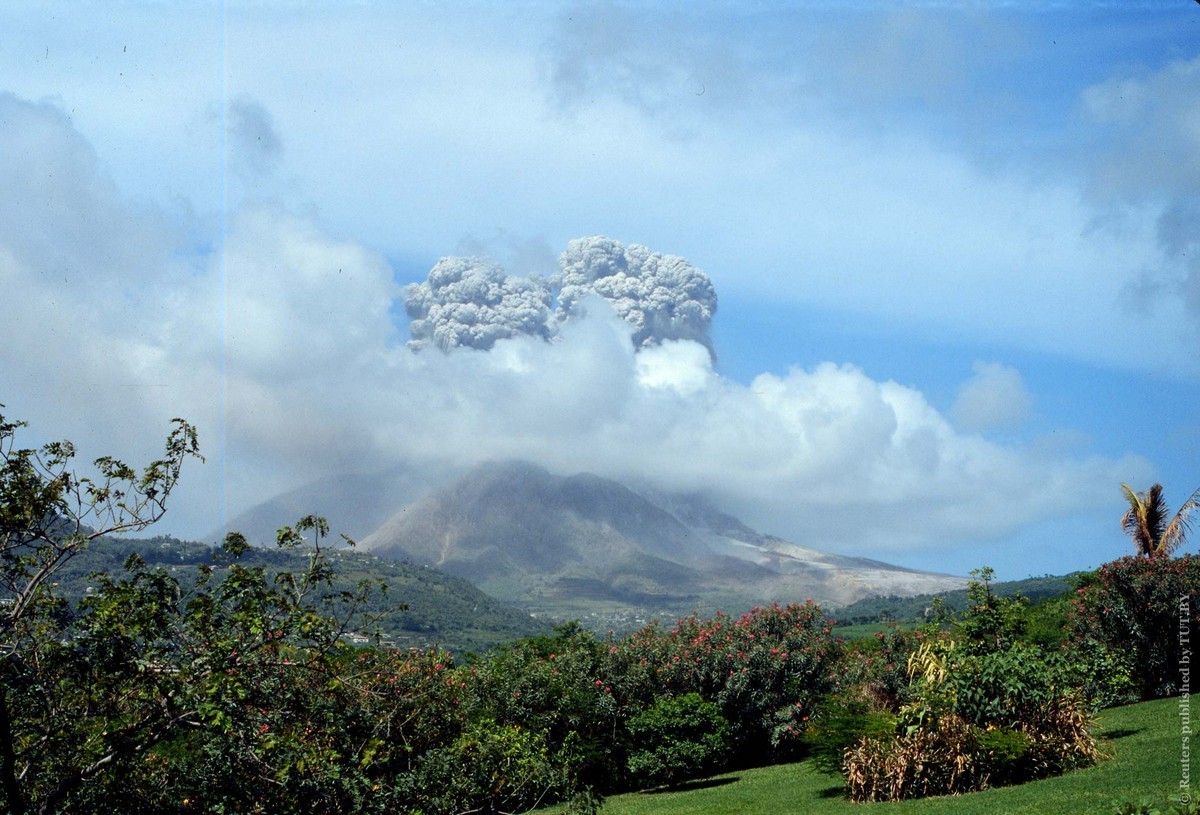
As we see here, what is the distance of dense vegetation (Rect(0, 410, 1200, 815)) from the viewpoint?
823 centimetres

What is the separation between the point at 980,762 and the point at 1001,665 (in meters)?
1.57

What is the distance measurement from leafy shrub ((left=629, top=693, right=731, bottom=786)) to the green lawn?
754mm

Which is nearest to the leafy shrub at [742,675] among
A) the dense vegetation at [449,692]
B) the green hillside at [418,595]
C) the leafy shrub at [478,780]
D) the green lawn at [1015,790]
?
the dense vegetation at [449,692]

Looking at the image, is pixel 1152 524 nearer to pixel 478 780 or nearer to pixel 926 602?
pixel 478 780

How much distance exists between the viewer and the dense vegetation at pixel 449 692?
27.0 ft

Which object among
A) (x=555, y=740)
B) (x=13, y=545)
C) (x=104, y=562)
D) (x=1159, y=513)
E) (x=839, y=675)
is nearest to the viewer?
(x=13, y=545)

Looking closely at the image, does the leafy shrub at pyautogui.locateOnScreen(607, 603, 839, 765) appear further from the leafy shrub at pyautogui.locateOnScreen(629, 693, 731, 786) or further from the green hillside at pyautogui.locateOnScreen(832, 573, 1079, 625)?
the green hillside at pyautogui.locateOnScreen(832, 573, 1079, 625)

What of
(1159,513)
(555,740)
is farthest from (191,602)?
(1159,513)

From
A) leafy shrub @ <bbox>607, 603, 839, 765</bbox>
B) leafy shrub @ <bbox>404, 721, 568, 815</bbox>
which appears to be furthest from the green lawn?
leafy shrub @ <bbox>404, 721, 568, 815</bbox>

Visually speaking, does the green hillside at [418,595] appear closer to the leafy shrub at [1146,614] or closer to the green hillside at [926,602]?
the green hillside at [926,602]

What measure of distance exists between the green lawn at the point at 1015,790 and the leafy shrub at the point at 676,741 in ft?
2.47

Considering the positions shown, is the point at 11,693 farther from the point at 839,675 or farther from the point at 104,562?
the point at 104,562

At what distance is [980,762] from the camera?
1567cm

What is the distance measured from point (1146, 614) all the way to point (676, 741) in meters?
12.3
